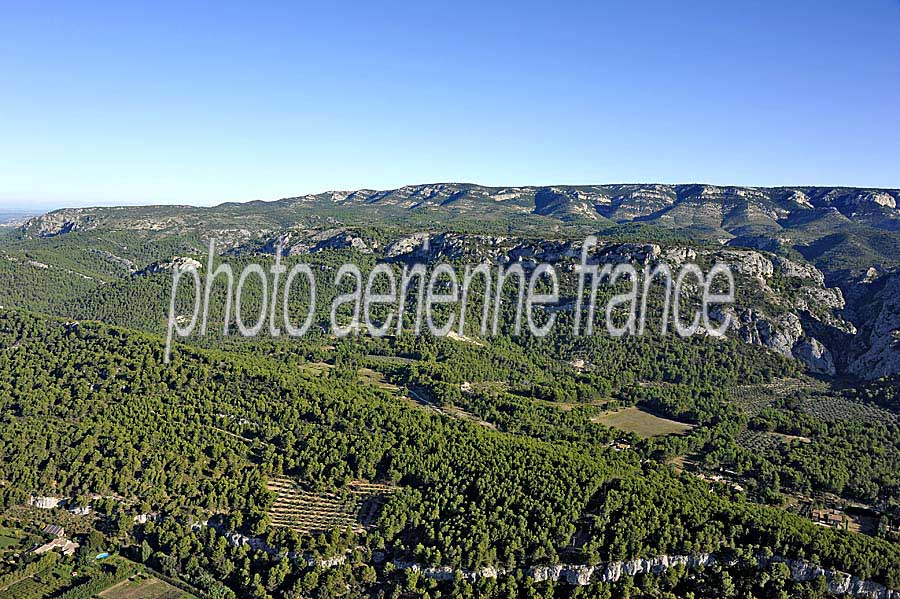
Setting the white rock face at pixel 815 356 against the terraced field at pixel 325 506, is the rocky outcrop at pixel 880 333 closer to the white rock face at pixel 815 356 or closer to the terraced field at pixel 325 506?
the white rock face at pixel 815 356

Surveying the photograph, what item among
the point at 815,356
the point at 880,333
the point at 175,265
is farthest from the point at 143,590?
the point at 880,333

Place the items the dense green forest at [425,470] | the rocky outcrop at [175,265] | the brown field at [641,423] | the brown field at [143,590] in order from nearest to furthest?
the brown field at [143,590], the dense green forest at [425,470], the brown field at [641,423], the rocky outcrop at [175,265]

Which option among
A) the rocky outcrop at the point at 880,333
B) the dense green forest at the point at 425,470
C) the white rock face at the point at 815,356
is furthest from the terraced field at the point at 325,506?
the rocky outcrop at the point at 880,333

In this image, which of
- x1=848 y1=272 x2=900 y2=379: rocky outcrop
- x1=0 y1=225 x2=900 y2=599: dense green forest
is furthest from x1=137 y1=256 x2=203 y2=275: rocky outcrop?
x1=848 y1=272 x2=900 y2=379: rocky outcrop

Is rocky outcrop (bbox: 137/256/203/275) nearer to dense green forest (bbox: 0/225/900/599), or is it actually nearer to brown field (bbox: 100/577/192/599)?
dense green forest (bbox: 0/225/900/599)

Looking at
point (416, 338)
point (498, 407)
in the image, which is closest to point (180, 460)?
point (498, 407)

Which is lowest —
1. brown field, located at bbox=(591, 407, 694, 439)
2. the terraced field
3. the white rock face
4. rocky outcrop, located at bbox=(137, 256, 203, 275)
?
the terraced field
